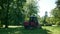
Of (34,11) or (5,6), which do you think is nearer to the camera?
(5,6)

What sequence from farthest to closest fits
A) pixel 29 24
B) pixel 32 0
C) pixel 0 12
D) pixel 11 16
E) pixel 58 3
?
pixel 32 0 < pixel 58 3 < pixel 11 16 < pixel 0 12 < pixel 29 24

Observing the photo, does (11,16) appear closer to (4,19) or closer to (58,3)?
(4,19)

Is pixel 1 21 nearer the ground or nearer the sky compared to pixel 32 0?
nearer the ground

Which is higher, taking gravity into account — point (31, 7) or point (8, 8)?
point (31, 7)

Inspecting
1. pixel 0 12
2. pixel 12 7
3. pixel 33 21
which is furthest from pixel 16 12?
pixel 33 21

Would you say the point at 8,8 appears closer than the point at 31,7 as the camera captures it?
Yes

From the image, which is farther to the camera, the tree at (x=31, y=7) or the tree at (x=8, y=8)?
the tree at (x=31, y=7)

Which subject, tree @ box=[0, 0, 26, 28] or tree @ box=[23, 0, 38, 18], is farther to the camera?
tree @ box=[23, 0, 38, 18]

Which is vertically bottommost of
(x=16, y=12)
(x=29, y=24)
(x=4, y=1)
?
(x=29, y=24)

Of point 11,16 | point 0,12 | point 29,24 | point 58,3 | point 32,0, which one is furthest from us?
point 32,0

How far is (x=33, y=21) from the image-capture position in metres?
19.4

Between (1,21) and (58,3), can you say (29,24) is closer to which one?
(1,21)

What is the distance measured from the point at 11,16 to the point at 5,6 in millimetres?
2395

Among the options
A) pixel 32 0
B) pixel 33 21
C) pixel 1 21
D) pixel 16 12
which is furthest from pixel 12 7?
pixel 32 0
